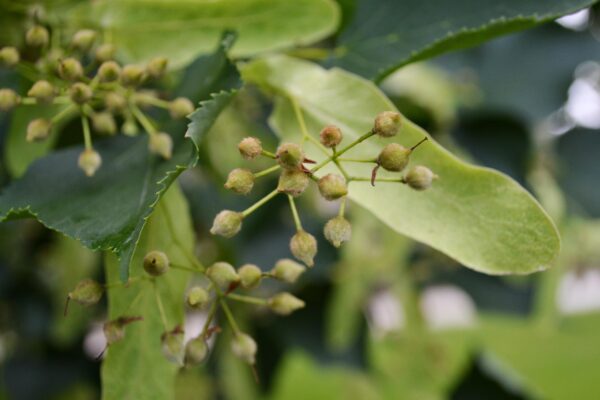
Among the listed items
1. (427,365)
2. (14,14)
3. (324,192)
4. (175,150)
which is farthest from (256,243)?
(324,192)

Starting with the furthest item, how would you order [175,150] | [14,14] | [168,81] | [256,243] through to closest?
[256,243], [168,81], [14,14], [175,150]

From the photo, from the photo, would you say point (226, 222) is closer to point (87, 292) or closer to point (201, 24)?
point (87, 292)

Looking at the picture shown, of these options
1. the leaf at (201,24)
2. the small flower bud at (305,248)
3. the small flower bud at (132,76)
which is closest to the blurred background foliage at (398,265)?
the leaf at (201,24)

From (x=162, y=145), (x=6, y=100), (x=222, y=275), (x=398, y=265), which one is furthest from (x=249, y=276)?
(x=398, y=265)

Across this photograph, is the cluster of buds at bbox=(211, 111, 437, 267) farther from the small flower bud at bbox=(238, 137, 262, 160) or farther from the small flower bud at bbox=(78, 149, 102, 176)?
the small flower bud at bbox=(78, 149, 102, 176)

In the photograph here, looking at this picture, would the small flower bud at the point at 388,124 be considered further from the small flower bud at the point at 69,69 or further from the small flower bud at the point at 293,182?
the small flower bud at the point at 69,69

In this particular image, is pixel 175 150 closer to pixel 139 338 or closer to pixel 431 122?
pixel 139 338
